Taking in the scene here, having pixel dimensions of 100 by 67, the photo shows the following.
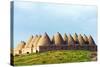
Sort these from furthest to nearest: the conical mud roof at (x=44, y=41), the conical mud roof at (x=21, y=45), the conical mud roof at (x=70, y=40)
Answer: the conical mud roof at (x=70, y=40)
the conical mud roof at (x=44, y=41)
the conical mud roof at (x=21, y=45)

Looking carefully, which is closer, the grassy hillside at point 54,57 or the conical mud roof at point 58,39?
the grassy hillside at point 54,57

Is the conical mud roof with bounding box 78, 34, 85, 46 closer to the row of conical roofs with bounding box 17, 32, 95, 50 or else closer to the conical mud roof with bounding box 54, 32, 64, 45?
the row of conical roofs with bounding box 17, 32, 95, 50

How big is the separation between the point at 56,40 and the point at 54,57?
206 millimetres

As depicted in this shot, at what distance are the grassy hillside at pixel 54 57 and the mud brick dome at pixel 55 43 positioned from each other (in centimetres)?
5

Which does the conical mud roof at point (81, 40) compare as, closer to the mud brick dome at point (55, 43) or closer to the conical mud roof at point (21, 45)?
the mud brick dome at point (55, 43)

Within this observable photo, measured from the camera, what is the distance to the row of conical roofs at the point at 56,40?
2.36 m

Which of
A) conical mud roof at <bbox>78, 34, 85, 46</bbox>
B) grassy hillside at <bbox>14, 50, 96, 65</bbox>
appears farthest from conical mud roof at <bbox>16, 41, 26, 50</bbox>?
conical mud roof at <bbox>78, 34, 85, 46</bbox>

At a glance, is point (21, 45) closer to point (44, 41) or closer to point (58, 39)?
point (44, 41)

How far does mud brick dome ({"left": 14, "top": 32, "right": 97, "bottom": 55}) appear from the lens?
235 centimetres

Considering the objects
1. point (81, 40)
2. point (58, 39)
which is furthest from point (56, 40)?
point (81, 40)

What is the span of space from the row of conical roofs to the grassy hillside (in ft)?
0.35

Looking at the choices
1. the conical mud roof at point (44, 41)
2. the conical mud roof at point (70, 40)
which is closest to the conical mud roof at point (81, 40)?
the conical mud roof at point (70, 40)
